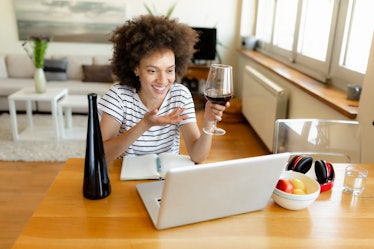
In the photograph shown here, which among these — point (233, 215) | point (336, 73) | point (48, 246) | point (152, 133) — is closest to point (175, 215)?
point (233, 215)

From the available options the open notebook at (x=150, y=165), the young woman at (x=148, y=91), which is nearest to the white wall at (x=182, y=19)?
the young woman at (x=148, y=91)

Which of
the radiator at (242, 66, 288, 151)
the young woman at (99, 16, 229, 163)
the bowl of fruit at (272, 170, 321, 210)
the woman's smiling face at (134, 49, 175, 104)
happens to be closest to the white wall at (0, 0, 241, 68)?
the radiator at (242, 66, 288, 151)

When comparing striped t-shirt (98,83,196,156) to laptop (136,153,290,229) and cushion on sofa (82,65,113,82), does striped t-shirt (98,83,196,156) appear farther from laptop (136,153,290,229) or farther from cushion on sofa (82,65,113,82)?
cushion on sofa (82,65,113,82)

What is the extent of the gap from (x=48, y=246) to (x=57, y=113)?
2.97 m

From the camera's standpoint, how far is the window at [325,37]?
216 centimetres

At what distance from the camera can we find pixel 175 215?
797 mm

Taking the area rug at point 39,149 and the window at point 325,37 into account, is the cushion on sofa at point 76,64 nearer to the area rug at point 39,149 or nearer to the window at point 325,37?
the area rug at point 39,149

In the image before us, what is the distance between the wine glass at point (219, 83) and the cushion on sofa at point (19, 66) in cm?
A: 409

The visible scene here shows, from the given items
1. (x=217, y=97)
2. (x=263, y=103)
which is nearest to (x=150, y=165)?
(x=217, y=97)

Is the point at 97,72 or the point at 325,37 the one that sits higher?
the point at 325,37

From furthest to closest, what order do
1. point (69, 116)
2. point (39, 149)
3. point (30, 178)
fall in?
1. point (69, 116)
2. point (39, 149)
3. point (30, 178)

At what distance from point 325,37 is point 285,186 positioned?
207cm

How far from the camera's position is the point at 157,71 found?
1.31 meters

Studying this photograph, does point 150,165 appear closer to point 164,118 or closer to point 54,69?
point 164,118
